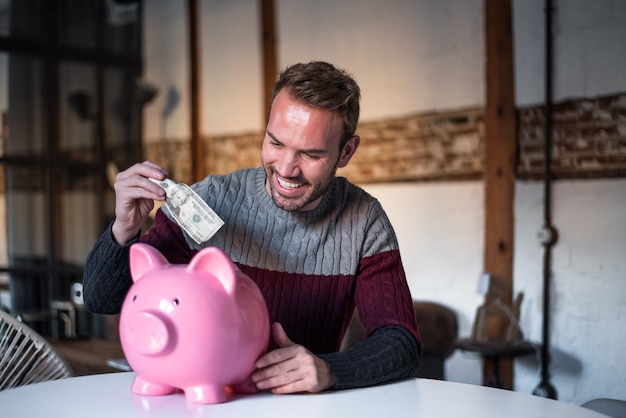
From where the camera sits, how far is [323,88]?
63.9 inches

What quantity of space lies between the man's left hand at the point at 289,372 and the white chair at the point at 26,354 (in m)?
0.65

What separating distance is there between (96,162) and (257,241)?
3693 millimetres

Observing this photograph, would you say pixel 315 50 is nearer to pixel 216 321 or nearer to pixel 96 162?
pixel 96 162

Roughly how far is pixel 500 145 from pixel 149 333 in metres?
2.60

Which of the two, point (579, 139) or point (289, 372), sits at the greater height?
point (579, 139)

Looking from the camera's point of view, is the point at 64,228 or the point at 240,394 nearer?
the point at 240,394

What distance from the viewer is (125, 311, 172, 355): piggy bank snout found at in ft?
4.05

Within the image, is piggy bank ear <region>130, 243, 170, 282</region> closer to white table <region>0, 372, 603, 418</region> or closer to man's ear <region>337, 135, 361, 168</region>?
Answer: white table <region>0, 372, 603, 418</region>

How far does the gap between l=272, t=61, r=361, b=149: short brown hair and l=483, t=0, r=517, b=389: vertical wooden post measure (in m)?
1.98

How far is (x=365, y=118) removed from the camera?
4.11 meters

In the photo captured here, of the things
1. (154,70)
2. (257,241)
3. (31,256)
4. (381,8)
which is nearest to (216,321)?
(257,241)

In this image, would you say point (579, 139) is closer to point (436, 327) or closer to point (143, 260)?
point (436, 327)

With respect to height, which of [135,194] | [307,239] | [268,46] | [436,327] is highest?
[268,46]

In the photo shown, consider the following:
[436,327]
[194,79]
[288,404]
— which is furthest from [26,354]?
[194,79]
